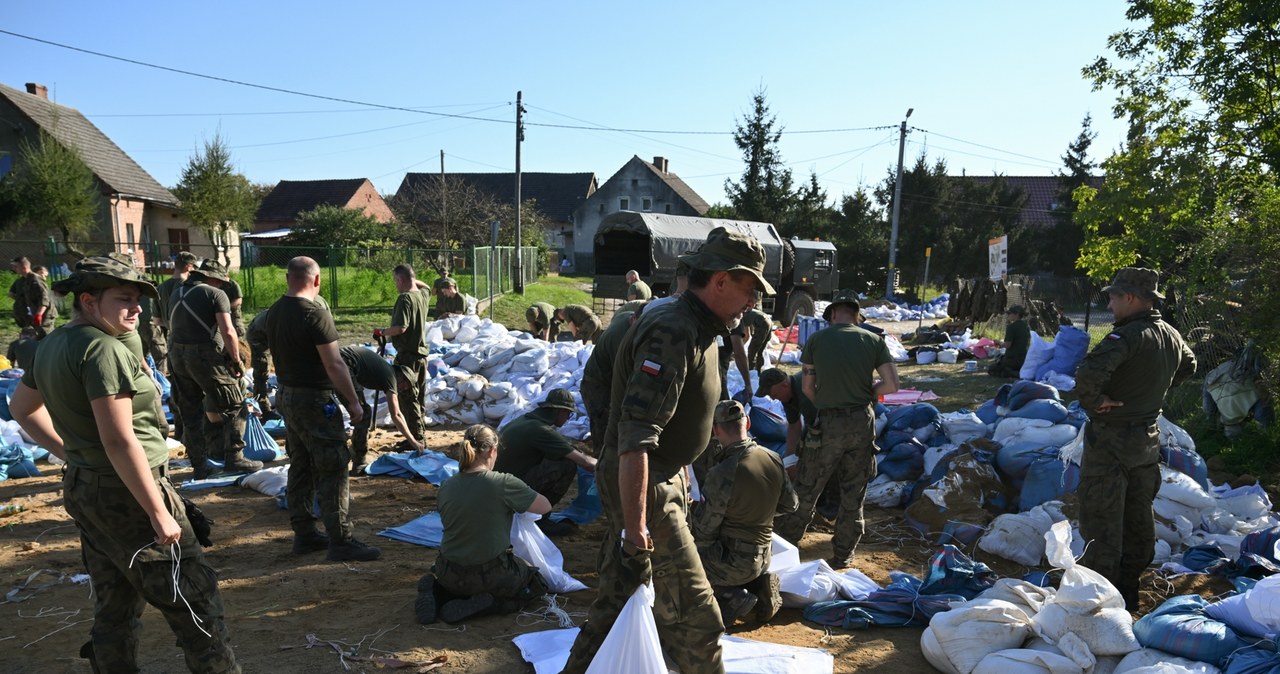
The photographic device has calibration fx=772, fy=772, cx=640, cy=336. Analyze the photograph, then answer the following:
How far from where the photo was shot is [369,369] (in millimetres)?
6152

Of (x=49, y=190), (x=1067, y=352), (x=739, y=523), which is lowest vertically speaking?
(x=739, y=523)

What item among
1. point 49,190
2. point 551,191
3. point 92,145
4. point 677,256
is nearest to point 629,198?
point 551,191

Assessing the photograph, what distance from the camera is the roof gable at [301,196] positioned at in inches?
1849

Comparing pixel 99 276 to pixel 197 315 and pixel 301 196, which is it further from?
pixel 301 196

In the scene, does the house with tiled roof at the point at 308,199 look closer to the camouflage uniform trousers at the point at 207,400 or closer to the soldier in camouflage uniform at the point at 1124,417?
the camouflage uniform trousers at the point at 207,400

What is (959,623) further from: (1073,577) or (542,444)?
(542,444)

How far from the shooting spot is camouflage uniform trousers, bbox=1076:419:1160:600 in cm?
441

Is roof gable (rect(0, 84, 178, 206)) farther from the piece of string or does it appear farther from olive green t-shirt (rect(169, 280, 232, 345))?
the piece of string

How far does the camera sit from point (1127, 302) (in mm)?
4457

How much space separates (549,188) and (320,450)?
5077 cm

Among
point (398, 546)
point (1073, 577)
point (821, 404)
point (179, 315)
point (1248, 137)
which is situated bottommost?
point (398, 546)

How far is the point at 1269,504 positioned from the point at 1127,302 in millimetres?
2983

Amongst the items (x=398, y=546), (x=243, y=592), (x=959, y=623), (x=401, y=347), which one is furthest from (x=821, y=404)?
(x=401, y=347)

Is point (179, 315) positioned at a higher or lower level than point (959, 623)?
higher
